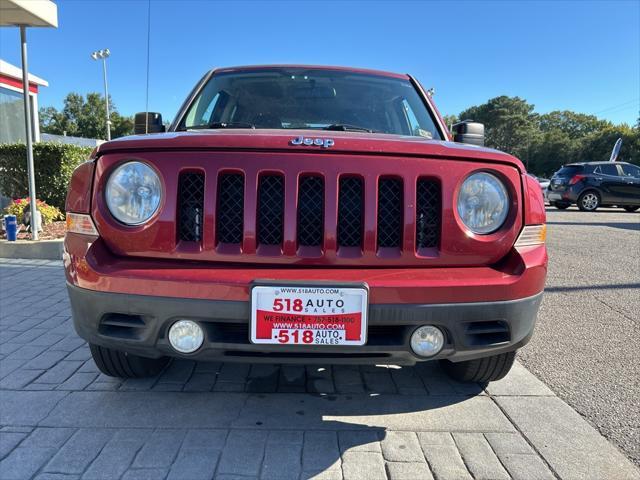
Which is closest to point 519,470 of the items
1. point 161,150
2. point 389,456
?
point 389,456

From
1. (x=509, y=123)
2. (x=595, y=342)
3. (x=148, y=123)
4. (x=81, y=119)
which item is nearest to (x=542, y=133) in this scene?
(x=509, y=123)

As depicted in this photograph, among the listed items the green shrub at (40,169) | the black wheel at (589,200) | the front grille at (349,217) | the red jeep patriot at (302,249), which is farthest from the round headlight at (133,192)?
the black wheel at (589,200)

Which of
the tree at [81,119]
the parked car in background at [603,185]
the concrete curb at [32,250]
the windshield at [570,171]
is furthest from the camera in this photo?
the tree at [81,119]

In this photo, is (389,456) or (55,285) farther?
(55,285)

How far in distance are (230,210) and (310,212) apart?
33 centimetres

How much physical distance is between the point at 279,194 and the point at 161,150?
0.51m

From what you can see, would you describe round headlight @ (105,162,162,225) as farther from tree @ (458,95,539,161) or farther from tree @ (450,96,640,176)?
tree @ (458,95,539,161)

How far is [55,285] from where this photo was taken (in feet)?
16.0

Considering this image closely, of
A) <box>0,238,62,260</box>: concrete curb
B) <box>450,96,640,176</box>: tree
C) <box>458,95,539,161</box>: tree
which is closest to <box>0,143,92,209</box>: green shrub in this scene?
<box>0,238,62,260</box>: concrete curb

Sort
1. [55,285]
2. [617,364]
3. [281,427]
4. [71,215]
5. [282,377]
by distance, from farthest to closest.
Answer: [55,285]
[617,364]
[282,377]
[281,427]
[71,215]

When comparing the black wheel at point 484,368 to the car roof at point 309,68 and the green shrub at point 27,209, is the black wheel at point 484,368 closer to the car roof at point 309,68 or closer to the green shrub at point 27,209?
the car roof at point 309,68

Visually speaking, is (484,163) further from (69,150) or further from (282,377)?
(69,150)

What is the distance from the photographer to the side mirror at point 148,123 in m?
2.95

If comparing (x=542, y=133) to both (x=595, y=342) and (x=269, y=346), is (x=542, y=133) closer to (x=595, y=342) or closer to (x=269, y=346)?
(x=595, y=342)
